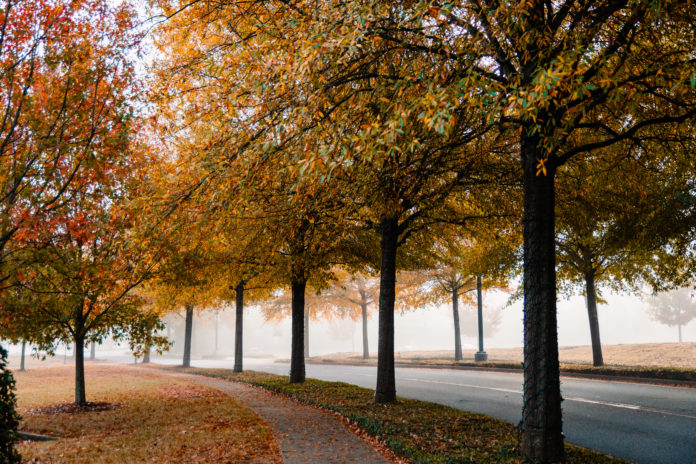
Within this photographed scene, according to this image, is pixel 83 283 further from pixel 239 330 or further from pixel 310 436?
pixel 239 330

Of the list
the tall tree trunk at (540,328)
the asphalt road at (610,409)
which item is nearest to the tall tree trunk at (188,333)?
the asphalt road at (610,409)

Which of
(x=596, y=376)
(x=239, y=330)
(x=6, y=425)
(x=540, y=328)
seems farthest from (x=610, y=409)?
(x=239, y=330)

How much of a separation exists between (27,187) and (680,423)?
11.8m

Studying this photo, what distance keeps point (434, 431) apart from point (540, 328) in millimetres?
2788

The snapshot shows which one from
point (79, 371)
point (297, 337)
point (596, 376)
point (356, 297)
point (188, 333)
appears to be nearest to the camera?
point (79, 371)

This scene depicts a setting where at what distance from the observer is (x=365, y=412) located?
950 cm

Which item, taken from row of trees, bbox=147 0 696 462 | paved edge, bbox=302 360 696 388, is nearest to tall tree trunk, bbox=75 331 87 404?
row of trees, bbox=147 0 696 462

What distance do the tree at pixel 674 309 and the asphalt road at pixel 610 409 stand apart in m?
50.9

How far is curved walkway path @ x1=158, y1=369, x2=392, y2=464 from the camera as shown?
6.36m

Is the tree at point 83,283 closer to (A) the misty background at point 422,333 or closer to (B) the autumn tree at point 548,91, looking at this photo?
(B) the autumn tree at point 548,91

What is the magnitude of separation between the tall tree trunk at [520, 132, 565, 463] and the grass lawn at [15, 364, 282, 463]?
3.40 meters

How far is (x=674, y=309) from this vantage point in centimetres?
5734

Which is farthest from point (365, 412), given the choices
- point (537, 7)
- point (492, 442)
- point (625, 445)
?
point (537, 7)

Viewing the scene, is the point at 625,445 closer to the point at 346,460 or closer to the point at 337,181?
the point at 346,460
